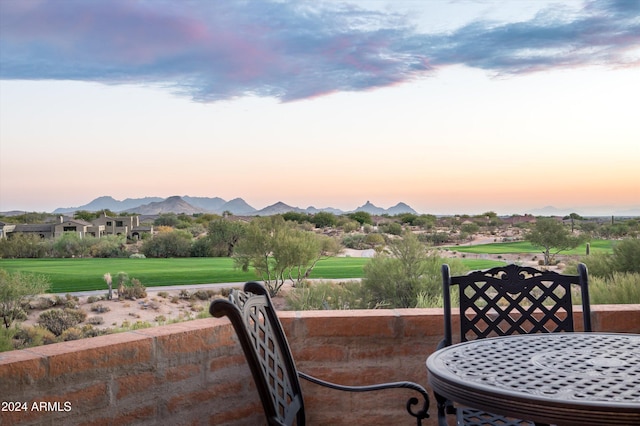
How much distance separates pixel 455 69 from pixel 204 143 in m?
11.2

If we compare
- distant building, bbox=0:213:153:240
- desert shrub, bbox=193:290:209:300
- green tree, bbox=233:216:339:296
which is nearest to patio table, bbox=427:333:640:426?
green tree, bbox=233:216:339:296

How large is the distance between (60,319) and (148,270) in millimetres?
3550

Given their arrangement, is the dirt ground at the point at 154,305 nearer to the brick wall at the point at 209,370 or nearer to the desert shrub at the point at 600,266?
the desert shrub at the point at 600,266

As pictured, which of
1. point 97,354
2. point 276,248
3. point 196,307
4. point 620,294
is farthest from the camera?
point 196,307

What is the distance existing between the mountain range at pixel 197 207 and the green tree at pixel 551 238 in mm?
5594

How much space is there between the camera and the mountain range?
22.6m

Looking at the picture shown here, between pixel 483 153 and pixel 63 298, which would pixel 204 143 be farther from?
pixel 483 153

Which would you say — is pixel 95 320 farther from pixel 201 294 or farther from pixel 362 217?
pixel 362 217

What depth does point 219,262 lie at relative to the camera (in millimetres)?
22891

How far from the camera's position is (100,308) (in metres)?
22.1

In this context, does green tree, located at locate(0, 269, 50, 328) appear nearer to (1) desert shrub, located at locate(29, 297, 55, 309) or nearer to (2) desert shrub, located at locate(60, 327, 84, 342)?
(2) desert shrub, located at locate(60, 327, 84, 342)

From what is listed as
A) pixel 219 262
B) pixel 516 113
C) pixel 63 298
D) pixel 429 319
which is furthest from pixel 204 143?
pixel 429 319

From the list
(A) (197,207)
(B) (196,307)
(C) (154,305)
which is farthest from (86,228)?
(B) (196,307)

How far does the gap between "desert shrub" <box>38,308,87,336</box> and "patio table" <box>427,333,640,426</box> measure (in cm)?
1911
